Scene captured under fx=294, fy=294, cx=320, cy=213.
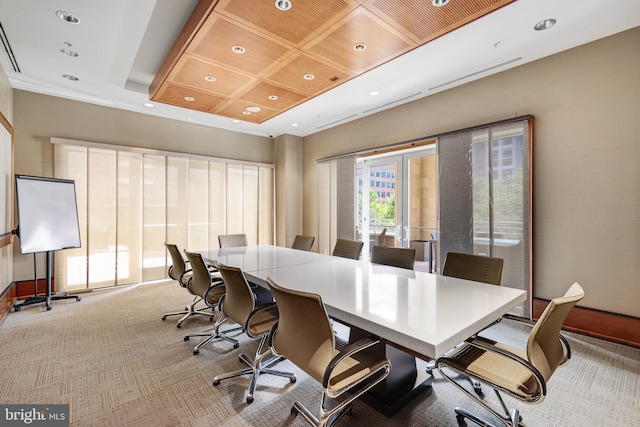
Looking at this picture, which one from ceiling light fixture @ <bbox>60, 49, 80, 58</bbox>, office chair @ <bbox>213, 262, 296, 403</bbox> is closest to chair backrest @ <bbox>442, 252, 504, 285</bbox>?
office chair @ <bbox>213, 262, 296, 403</bbox>

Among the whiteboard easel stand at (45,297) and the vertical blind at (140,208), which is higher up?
the vertical blind at (140,208)

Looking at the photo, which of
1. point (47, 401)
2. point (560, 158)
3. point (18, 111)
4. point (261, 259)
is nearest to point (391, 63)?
point (560, 158)

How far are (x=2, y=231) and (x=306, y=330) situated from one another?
4.63 m

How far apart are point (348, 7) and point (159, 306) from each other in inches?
165

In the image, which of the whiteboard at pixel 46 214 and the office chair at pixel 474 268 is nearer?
the office chair at pixel 474 268

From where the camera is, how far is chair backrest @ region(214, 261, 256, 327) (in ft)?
6.89

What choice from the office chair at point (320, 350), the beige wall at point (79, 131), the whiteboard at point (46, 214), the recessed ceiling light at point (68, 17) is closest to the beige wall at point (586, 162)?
the office chair at point (320, 350)

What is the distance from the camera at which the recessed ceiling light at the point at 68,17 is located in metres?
2.60

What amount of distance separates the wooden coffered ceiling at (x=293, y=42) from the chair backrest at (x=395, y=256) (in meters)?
2.04

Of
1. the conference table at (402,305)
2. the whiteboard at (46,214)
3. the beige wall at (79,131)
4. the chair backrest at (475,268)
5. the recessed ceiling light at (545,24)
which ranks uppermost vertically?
the recessed ceiling light at (545,24)

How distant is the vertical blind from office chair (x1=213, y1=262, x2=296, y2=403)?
3670mm

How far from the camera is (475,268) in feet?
8.35

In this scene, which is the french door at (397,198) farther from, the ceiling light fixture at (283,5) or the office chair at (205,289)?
the ceiling light fixture at (283,5)

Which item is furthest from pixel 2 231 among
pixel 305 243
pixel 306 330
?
pixel 306 330
